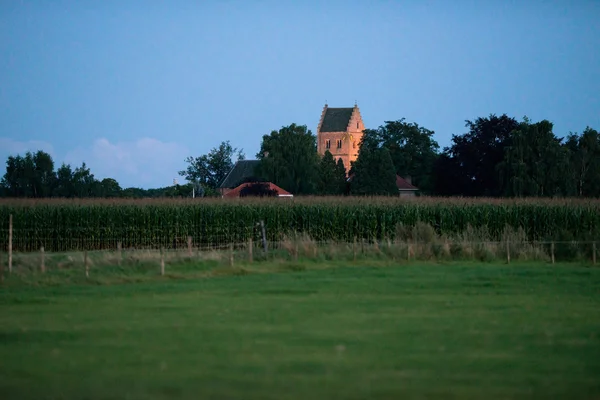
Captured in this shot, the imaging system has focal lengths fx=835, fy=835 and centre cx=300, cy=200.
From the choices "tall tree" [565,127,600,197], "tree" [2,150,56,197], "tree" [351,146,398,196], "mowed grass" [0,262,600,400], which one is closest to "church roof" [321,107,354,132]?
"tree" [351,146,398,196]

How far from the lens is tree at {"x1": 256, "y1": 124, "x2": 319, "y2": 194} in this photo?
9294cm

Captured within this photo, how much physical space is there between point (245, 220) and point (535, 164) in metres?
33.1

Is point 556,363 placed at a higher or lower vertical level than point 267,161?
lower

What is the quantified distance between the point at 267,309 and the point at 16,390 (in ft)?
28.3

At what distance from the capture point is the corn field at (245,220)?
46.8 m

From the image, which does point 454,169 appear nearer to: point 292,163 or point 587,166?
point 587,166

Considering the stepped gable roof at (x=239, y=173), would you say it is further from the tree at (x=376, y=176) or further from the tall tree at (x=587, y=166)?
the tall tree at (x=587, y=166)

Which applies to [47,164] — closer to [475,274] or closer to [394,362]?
[475,274]

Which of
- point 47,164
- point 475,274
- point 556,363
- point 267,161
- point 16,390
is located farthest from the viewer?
point 267,161

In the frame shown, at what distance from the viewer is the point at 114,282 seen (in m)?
25.5

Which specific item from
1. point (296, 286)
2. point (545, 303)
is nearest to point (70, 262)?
point (296, 286)

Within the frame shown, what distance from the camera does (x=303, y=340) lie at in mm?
14469

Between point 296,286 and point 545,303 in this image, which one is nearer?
point 545,303

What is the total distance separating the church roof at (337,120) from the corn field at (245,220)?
117750 millimetres
